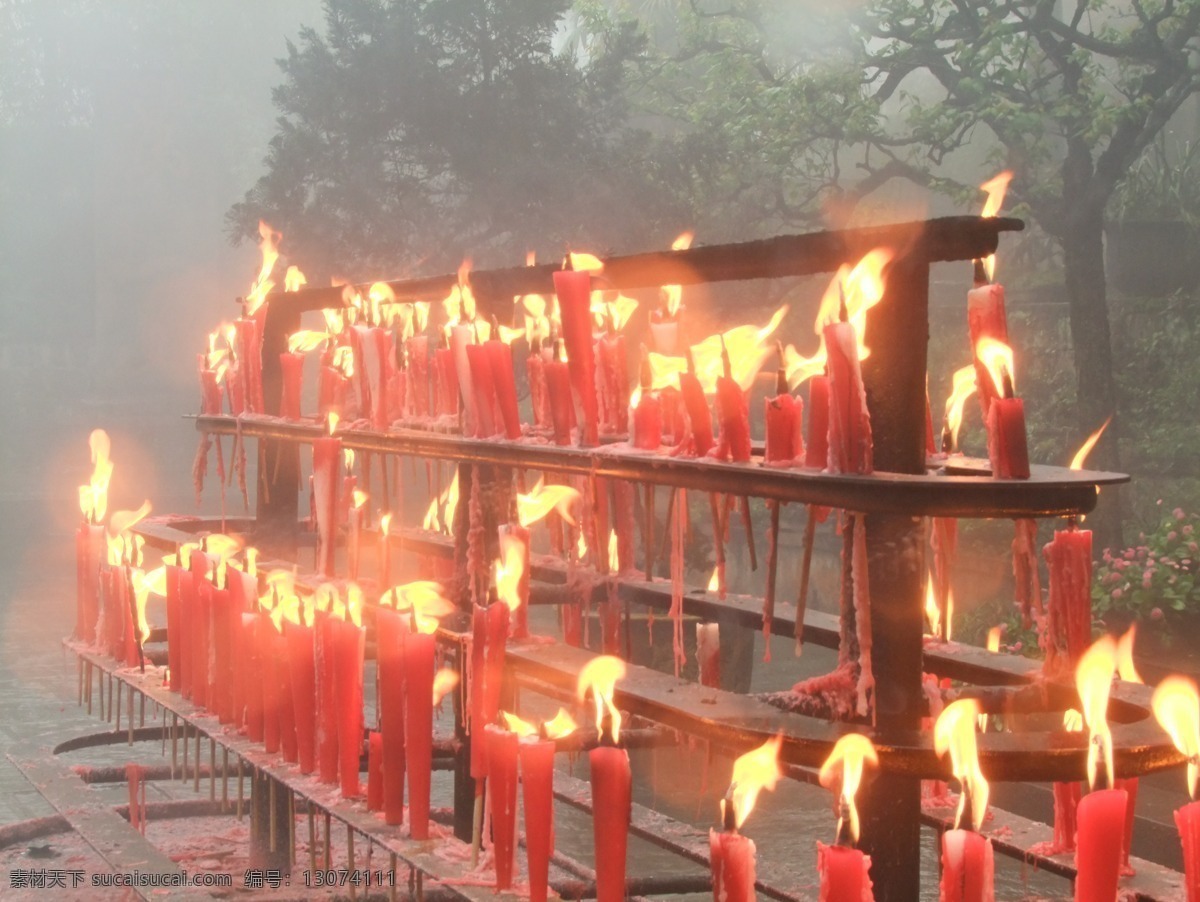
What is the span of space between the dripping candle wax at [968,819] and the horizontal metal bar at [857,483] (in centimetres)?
38

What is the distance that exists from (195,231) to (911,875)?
3562 cm

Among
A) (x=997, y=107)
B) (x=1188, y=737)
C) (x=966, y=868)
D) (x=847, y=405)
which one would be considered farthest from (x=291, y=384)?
(x=997, y=107)

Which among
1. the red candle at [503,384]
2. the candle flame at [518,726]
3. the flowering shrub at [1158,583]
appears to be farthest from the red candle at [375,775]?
the flowering shrub at [1158,583]

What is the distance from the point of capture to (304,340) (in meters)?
5.49

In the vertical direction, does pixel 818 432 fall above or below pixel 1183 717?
above

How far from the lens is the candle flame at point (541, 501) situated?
396cm

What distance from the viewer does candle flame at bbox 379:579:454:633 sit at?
3.89 meters

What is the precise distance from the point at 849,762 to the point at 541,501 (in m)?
1.72

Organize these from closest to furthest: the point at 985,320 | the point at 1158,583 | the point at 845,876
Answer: the point at 845,876 < the point at 985,320 < the point at 1158,583

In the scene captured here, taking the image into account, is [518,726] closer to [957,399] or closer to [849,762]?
[849,762]

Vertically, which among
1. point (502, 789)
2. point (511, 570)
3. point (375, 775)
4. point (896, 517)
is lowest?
point (375, 775)

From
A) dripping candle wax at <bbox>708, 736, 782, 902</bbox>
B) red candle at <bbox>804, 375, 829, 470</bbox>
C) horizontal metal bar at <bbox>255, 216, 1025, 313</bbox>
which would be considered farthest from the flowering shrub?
dripping candle wax at <bbox>708, 736, 782, 902</bbox>

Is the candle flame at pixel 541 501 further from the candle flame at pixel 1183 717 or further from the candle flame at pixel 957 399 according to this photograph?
the candle flame at pixel 1183 717

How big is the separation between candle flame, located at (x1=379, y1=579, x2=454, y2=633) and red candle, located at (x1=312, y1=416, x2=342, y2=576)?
0.51 m
